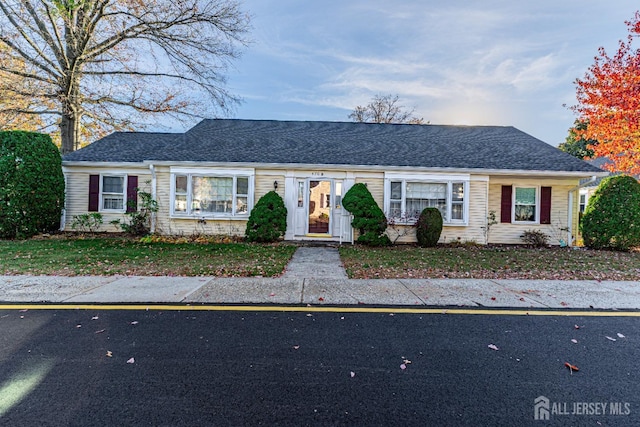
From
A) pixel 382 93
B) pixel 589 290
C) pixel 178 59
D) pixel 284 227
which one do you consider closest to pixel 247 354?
pixel 589 290

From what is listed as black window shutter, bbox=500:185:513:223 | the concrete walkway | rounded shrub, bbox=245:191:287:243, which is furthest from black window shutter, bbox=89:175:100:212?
black window shutter, bbox=500:185:513:223

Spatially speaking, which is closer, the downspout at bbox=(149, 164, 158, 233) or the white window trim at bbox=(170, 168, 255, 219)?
the white window trim at bbox=(170, 168, 255, 219)

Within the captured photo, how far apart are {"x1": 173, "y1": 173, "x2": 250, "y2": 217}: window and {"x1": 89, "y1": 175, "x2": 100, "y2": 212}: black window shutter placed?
12.2 ft

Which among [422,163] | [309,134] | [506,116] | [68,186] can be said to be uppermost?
[506,116]

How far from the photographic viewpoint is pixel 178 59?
15.6 meters

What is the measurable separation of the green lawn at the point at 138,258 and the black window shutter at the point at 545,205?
9803 mm

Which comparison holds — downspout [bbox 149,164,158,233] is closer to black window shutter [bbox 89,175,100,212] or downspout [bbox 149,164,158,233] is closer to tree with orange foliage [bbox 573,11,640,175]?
black window shutter [bbox 89,175,100,212]

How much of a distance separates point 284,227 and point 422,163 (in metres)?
5.62

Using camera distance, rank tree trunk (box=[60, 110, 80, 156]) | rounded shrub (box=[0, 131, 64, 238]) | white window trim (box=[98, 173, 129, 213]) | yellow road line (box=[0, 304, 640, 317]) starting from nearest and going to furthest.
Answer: yellow road line (box=[0, 304, 640, 317]) < rounded shrub (box=[0, 131, 64, 238]) < white window trim (box=[98, 173, 129, 213]) < tree trunk (box=[60, 110, 80, 156])

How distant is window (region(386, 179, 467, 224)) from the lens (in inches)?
445

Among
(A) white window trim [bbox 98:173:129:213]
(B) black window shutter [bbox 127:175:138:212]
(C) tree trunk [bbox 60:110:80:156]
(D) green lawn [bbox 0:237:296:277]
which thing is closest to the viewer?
(D) green lawn [bbox 0:237:296:277]

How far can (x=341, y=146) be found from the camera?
1277 cm

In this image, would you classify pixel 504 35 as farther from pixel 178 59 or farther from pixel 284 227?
pixel 178 59

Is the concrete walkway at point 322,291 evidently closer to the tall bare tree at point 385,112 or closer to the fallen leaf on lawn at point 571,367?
the fallen leaf on lawn at point 571,367
